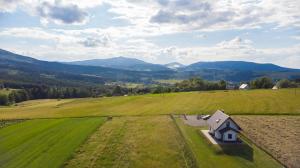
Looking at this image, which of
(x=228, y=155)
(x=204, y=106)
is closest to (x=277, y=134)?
(x=228, y=155)

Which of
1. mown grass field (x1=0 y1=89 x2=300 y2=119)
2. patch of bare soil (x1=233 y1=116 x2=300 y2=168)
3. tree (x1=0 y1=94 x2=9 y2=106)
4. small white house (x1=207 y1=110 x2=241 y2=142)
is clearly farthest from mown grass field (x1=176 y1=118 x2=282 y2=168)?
tree (x1=0 y1=94 x2=9 y2=106)

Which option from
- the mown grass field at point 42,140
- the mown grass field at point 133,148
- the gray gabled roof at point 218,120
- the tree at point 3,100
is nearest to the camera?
the mown grass field at point 133,148

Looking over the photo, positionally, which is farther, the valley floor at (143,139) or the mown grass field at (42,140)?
the mown grass field at (42,140)

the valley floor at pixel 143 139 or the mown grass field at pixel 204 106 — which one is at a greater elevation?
the mown grass field at pixel 204 106

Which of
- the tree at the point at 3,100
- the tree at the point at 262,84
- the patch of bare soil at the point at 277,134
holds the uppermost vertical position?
the tree at the point at 262,84

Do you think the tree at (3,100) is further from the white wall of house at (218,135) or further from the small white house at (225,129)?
the white wall of house at (218,135)

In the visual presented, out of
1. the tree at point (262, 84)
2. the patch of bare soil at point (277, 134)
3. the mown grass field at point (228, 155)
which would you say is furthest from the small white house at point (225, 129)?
the tree at point (262, 84)

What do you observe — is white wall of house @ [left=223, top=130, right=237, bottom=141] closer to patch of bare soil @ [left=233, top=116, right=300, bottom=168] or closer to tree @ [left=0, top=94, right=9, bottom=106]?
patch of bare soil @ [left=233, top=116, right=300, bottom=168]
